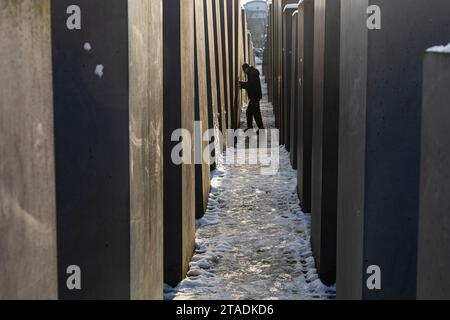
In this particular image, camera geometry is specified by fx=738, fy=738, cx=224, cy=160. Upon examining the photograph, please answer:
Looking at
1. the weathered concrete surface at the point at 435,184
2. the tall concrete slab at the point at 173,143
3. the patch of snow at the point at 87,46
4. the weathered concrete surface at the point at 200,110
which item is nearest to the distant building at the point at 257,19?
the weathered concrete surface at the point at 200,110

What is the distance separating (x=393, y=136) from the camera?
378 centimetres

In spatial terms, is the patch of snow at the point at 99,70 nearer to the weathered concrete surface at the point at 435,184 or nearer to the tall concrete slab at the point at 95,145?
the tall concrete slab at the point at 95,145

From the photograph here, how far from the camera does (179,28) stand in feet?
19.7

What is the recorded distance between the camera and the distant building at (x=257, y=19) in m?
73.6

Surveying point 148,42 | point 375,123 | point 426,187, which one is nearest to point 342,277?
point 375,123

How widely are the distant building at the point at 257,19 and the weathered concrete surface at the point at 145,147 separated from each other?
68.9 m

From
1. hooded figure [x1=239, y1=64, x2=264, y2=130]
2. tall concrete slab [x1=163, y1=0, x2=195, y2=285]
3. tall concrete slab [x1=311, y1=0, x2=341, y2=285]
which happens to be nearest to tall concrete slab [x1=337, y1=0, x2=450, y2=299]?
tall concrete slab [x1=311, y1=0, x2=341, y2=285]

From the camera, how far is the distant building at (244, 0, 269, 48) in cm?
7357

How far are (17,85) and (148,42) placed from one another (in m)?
2.11

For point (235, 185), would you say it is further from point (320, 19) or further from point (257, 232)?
point (320, 19)

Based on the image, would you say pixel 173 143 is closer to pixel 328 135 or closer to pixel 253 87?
pixel 328 135

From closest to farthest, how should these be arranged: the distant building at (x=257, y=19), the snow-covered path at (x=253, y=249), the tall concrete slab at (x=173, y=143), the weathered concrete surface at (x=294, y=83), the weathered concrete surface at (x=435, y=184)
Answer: the weathered concrete surface at (x=435, y=184)
the snow-covered path at (x=253, y=249)
the tall concrete slab at (x=173, y=143)
the weathered concrete surface at (x=294, y=83)
the distant building at (x=257, y=19)

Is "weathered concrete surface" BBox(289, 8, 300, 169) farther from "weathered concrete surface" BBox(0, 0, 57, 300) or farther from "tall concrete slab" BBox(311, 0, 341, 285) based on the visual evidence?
"weathered concrete surface" BBox(0, 0, 57, 300)
